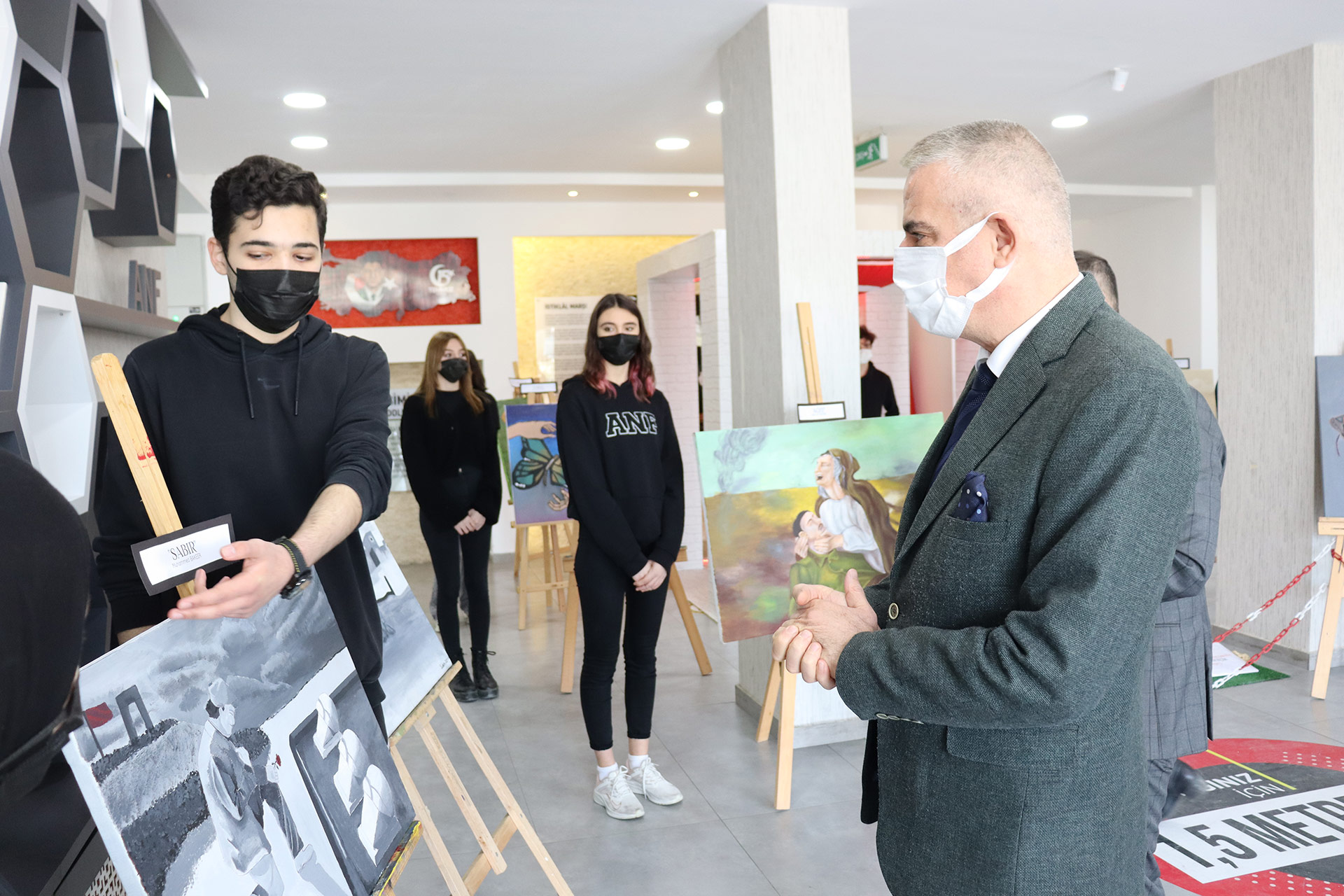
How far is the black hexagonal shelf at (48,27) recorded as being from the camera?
193 cm

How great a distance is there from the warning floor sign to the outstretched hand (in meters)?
1.99

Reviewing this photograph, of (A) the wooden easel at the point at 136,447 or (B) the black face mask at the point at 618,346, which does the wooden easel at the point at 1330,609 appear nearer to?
(B) the black face mask at the point at 618,346

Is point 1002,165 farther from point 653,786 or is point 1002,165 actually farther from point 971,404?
point 653,786

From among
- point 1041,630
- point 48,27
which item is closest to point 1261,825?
point 1041,630

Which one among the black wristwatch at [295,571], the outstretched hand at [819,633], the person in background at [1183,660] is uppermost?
the black wristwatch at [295,571]

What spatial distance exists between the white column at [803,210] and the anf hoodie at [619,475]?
754 mm

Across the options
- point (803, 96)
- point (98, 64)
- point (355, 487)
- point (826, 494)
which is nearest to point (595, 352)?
point (826, 494)

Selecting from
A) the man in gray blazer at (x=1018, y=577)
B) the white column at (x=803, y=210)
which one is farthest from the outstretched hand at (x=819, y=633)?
the white column at (x=803, y=210)

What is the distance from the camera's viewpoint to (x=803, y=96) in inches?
148

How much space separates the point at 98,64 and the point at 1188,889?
142 inches

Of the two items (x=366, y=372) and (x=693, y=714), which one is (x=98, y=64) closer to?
(x=366, y=372)

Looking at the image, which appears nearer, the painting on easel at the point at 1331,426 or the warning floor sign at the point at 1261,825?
the warning floor sign at the point at 1261,825

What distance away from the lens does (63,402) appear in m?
1.95

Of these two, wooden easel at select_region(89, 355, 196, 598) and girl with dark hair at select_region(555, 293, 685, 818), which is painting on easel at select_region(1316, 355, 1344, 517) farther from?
wooden easel at select_region(89, 355, 196, 598)
